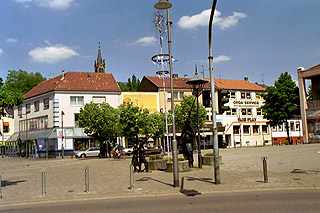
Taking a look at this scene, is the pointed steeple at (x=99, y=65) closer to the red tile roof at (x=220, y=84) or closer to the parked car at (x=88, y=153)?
the red tile roof at (x=220, y=84)

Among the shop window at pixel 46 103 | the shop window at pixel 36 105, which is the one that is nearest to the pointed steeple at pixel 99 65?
the shop window at pixel 36 105

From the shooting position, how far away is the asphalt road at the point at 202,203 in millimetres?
8273

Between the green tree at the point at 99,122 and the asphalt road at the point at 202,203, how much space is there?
2710 centimetres

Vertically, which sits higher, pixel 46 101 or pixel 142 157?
pixel 46 101

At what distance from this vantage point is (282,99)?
160ft

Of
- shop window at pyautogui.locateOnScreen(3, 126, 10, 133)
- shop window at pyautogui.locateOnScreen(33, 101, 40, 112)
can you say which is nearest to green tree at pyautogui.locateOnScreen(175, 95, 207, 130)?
shop window at pyautogui.locateOnScreen(33, 101, 40, 112)

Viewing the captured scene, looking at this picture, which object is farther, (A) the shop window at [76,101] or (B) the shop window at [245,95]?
(B) the shop window at [245,95]

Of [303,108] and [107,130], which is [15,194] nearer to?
[107,130]

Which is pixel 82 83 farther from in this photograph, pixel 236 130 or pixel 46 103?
pixel 236 130

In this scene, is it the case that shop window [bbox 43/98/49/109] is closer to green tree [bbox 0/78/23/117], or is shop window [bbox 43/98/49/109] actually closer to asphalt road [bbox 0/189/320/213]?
green tree [bbox 0/78/23/117]

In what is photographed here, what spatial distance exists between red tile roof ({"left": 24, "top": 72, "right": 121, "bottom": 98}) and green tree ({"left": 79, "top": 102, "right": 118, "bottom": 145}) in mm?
11206

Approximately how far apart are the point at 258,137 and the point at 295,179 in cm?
5167

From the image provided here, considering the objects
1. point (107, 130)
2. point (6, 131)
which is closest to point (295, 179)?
point (107, 130)

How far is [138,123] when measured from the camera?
3506 cm
